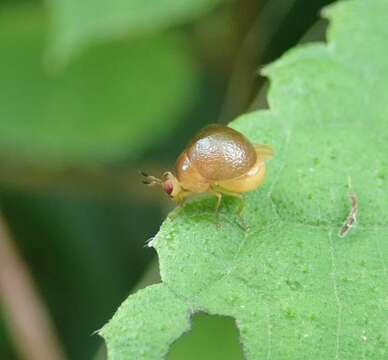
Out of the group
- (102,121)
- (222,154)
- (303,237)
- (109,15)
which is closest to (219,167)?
(222,154)

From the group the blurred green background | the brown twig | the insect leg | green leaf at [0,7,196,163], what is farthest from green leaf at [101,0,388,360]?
green leaf at [0,7,196,163]

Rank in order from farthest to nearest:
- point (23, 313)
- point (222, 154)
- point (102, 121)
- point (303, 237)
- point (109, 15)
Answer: point (102, 121) → point (23, 313) → point (109, 15) → point (222, 154) → point (303, 237)

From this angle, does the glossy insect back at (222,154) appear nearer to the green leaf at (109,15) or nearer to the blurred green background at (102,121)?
the blurred green background at (102,121)

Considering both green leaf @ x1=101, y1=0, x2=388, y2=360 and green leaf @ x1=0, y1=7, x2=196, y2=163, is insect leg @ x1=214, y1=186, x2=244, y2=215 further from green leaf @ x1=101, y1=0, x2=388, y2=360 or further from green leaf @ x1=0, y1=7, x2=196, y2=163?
green leaf @ x1=0, y1=7, x2=196, y2=163

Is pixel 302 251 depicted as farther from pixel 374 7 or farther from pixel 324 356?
pixel 374 7

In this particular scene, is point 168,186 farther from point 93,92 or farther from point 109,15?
point 93,92

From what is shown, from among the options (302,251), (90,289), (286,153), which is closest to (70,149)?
(90,289)
